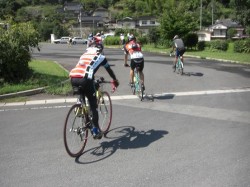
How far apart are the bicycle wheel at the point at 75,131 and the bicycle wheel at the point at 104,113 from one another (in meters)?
1.05

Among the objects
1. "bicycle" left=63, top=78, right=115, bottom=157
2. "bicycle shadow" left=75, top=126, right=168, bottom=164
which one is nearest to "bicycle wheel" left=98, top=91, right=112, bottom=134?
"bicycle shadow" left=75, top=126, right=168, bottom=164

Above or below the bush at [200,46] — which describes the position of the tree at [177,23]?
above

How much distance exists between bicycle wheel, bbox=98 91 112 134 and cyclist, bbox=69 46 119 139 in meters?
0.77

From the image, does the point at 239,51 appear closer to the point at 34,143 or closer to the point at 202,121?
the point at 202,121

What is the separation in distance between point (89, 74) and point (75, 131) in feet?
3.21

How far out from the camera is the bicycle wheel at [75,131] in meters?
6.27

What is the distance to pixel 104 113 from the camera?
7863mm

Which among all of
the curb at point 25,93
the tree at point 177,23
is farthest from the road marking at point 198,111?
the tree at point 177,23

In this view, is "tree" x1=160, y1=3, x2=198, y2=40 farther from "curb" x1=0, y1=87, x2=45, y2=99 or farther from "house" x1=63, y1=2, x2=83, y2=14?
"house" x1=63, y1=2, x2=83, y2=14

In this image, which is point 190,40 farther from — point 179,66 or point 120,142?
point 120,142

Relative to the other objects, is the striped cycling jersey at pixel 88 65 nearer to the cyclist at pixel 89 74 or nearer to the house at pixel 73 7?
the cyclist at pixel 89 74

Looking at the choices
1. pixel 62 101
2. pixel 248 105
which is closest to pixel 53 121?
pixel 62 101

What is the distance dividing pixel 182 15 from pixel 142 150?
32612 millimetres

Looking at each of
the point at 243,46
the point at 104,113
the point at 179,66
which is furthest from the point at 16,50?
the point at 243,46
